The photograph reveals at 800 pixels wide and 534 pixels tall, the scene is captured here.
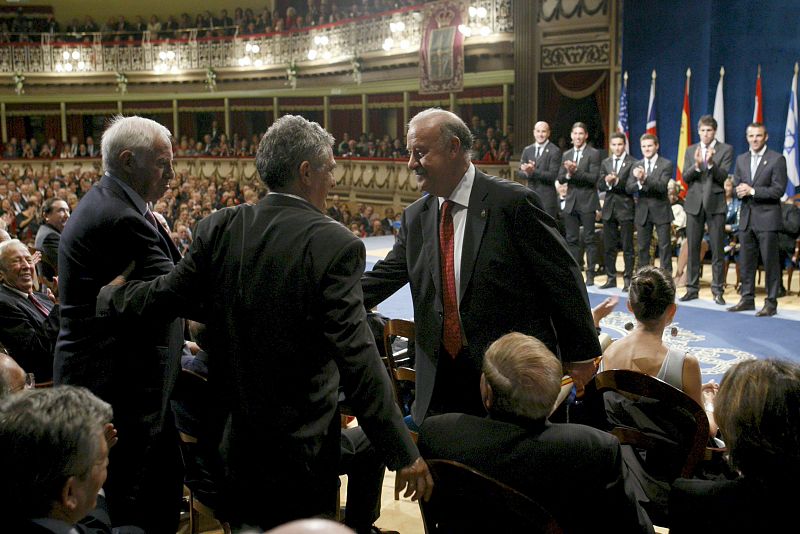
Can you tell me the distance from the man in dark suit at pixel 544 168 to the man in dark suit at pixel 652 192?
2.70 feet

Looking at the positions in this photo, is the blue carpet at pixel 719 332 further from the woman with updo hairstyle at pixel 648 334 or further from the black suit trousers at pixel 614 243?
the woman with updo hairstyle at pixel 648 334

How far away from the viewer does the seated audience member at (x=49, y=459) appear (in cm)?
148

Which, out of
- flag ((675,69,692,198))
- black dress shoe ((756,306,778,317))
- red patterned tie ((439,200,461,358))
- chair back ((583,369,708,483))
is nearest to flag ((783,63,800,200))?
flag ((675,69,692,198))

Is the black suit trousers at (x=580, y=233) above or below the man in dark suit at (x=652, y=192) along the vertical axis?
below

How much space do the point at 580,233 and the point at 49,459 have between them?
7644 millimetres

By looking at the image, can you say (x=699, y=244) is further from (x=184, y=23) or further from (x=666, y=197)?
(x=184, y=23)

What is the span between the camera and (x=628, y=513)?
6.06ft

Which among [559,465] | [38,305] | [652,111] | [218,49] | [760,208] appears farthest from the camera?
[218,49]

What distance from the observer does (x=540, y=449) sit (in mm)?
1762

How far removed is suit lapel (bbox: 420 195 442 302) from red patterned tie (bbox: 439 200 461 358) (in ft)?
0.06

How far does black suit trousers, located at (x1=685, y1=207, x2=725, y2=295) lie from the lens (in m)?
7.38

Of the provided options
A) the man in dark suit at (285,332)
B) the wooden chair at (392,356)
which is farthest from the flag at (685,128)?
the man in dark suit at (285,332)

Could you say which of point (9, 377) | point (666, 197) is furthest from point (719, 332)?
point (9, 377)

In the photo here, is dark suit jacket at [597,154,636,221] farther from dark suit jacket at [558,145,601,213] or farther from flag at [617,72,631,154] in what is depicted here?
flag at [617,72,631,154]
